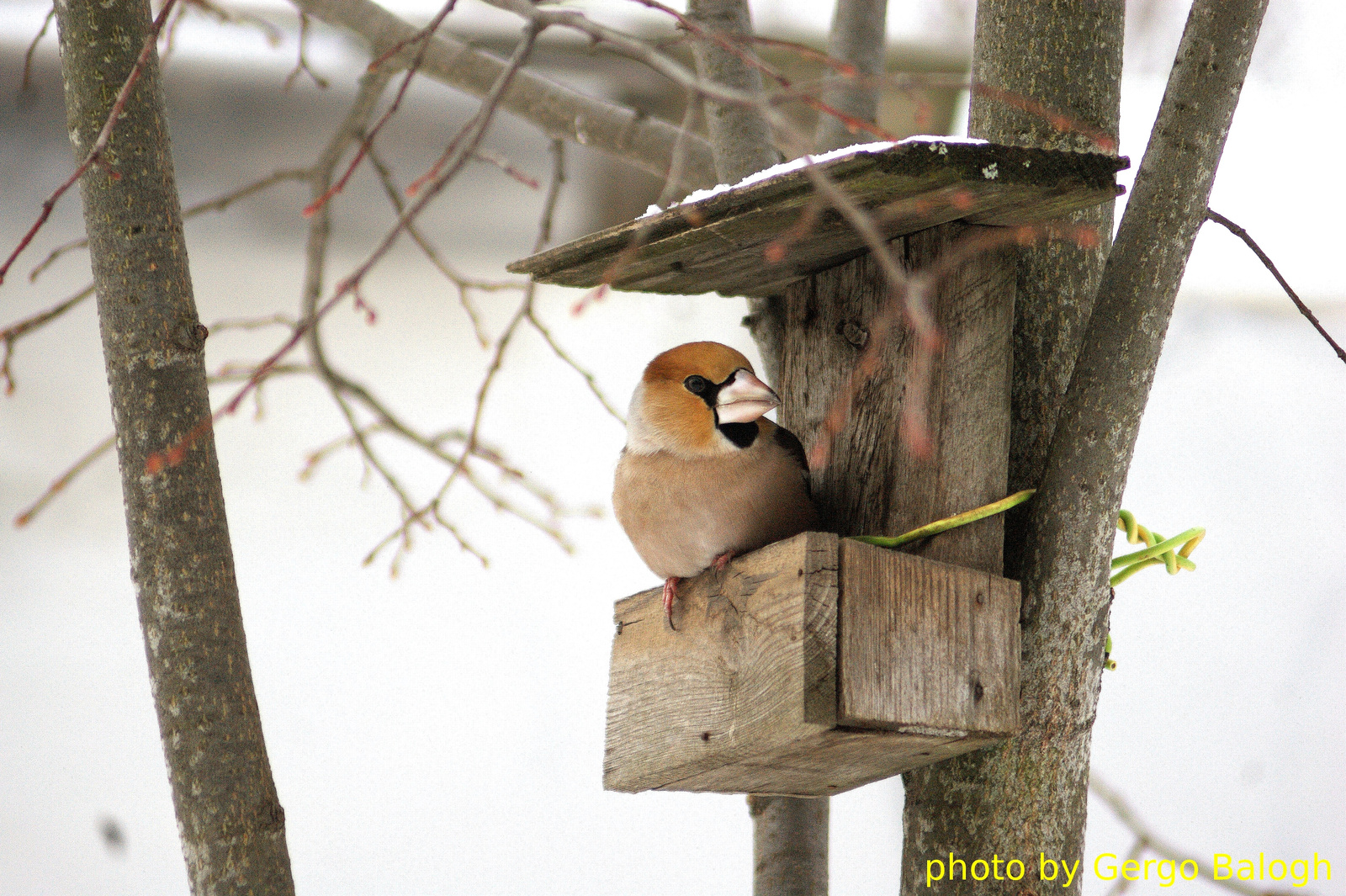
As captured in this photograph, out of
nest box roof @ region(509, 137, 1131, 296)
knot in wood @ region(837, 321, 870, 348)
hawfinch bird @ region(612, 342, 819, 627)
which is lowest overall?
hawfinch bird @ region(612, 342, 819, 627)

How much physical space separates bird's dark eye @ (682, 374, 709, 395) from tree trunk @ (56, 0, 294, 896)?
781 mm

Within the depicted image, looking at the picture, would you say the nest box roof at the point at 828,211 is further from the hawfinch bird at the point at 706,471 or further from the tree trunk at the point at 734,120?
the tree trunk at the point at 734,120

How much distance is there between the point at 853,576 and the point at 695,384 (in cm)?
58

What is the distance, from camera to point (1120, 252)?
1.80 m

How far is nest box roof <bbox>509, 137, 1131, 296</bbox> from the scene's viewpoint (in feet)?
5.32

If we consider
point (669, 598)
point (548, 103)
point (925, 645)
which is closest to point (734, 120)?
point (548, 103)

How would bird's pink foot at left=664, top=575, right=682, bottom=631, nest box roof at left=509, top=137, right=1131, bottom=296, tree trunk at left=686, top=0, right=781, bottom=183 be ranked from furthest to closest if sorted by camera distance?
1. tree trunk at left=686, top=0, right=781, bottom=183
2. bird's pink foot at left=664, top=575, right=682, bottom=631
3. nest box roof at left=509, top=137, right=1131, bottom=296

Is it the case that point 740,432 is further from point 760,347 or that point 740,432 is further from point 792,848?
point 792,848

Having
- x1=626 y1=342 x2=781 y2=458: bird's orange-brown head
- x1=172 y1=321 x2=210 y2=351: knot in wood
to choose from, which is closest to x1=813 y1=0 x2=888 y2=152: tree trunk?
x1=626 y1=342 x2=781 y2=458: bird's orange-brown head

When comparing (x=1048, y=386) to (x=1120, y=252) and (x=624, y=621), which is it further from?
(x=624, y=621)

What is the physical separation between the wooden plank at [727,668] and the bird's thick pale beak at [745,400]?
0.26m

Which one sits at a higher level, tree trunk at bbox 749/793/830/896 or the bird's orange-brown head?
the bird's orange-brown head

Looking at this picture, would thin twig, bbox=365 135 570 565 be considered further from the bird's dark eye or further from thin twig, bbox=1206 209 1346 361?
thin twig, bbox=1206 209 1346 361

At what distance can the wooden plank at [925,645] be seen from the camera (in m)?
1.63
